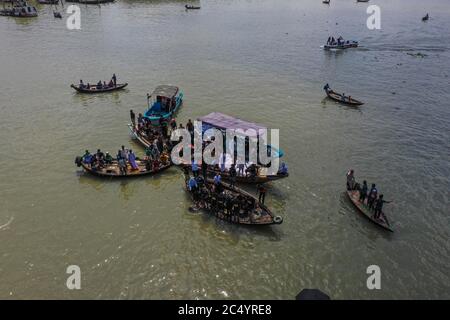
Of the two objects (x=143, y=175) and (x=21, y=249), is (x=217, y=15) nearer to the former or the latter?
(x=143, y=175)

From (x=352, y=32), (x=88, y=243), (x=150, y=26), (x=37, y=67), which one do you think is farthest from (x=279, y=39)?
(x=88, y=243)

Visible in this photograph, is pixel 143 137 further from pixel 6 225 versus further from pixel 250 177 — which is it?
pixel 6 225

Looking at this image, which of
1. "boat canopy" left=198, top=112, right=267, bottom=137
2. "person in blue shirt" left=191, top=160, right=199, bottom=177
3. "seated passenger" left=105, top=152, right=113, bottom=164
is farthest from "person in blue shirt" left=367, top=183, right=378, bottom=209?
"seated passenger" left=105, top=152, right=113, bottom=164

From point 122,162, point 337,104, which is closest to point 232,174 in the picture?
point 122,162

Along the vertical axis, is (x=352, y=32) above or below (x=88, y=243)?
above
